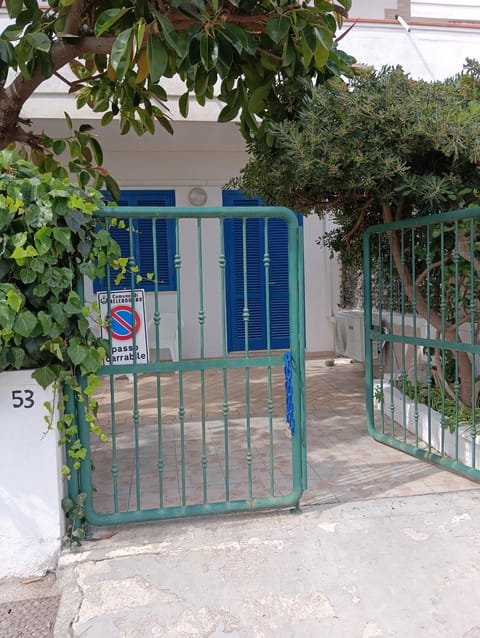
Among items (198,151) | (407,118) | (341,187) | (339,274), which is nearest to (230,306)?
(339,274)

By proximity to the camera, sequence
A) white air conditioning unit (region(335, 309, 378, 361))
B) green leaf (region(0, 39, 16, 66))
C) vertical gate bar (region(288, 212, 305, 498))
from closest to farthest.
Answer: vertical gate bar (region(288, 212, 305, 498))
green leaf (region(0, 39, 16, 66))
white air conditioning unit (region(335, 309, 378, 361))

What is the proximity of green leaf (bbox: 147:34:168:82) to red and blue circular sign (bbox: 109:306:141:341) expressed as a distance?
1.19m

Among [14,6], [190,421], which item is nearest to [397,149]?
[14,6]

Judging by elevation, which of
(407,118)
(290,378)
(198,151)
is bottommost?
(290,378)

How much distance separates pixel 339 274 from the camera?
845 centimetres

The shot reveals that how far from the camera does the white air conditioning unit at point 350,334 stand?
7.18 m

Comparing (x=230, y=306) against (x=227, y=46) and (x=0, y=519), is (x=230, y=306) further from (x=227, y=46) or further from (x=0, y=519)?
(x=0, y=519)

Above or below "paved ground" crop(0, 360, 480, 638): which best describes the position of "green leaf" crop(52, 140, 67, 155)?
above

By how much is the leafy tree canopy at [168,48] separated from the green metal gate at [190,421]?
33.2 inches

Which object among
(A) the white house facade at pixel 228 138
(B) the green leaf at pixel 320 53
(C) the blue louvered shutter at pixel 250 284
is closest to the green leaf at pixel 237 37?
(B) the green leaf at pixel 320 53

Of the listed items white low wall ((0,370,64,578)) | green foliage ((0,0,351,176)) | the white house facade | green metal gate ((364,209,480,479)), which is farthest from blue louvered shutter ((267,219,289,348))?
white low wall ((0,370,64,578))

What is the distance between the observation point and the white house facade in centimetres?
630

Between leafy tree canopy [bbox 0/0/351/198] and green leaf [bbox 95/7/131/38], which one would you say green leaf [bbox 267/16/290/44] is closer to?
leafy tree canopy [bbox 0/0/351/198]

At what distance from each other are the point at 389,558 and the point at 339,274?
6.03m
